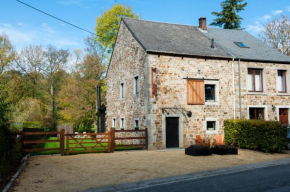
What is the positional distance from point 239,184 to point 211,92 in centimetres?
1100

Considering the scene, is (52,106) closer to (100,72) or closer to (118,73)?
(100,72)

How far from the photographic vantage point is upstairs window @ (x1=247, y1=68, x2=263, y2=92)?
725 inches

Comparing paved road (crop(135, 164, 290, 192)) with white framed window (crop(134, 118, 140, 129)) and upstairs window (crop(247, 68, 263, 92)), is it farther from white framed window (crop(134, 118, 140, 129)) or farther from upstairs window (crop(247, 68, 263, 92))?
upstairs window (crop(247, 68, 263, 92))

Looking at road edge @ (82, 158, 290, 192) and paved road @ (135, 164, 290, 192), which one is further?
road edge @ (82, 158, 290, 192)

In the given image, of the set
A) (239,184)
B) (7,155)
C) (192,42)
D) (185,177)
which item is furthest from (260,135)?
(7,155)

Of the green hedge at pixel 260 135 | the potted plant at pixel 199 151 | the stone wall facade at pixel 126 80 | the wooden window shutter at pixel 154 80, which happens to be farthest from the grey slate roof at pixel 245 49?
the potted plant at pixel 199 151

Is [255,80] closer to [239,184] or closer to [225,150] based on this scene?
[225,150]

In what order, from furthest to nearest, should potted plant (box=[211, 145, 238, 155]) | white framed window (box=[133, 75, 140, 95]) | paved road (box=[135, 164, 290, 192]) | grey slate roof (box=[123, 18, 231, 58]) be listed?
1. white framed window (box=[133, 75, 140, 95])
2. grey slate roof (box=[123, 18, 231, 58])
3. potted plant (box=[211, 145, 238, 155])
4. paved road (box=[135, 164, 290, 192])

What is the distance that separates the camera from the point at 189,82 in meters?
16.5

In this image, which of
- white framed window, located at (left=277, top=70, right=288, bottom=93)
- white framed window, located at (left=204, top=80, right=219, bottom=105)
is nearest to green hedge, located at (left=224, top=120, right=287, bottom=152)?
white framed window, located at (left=204, top=80, right=219, bottom=105)

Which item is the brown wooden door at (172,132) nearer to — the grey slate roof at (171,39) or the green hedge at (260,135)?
the green hedge at (260,135)

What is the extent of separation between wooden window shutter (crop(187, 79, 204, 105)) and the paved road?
27.4ft

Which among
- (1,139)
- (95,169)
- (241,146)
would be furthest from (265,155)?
(1,139)

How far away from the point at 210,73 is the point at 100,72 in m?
19.0
